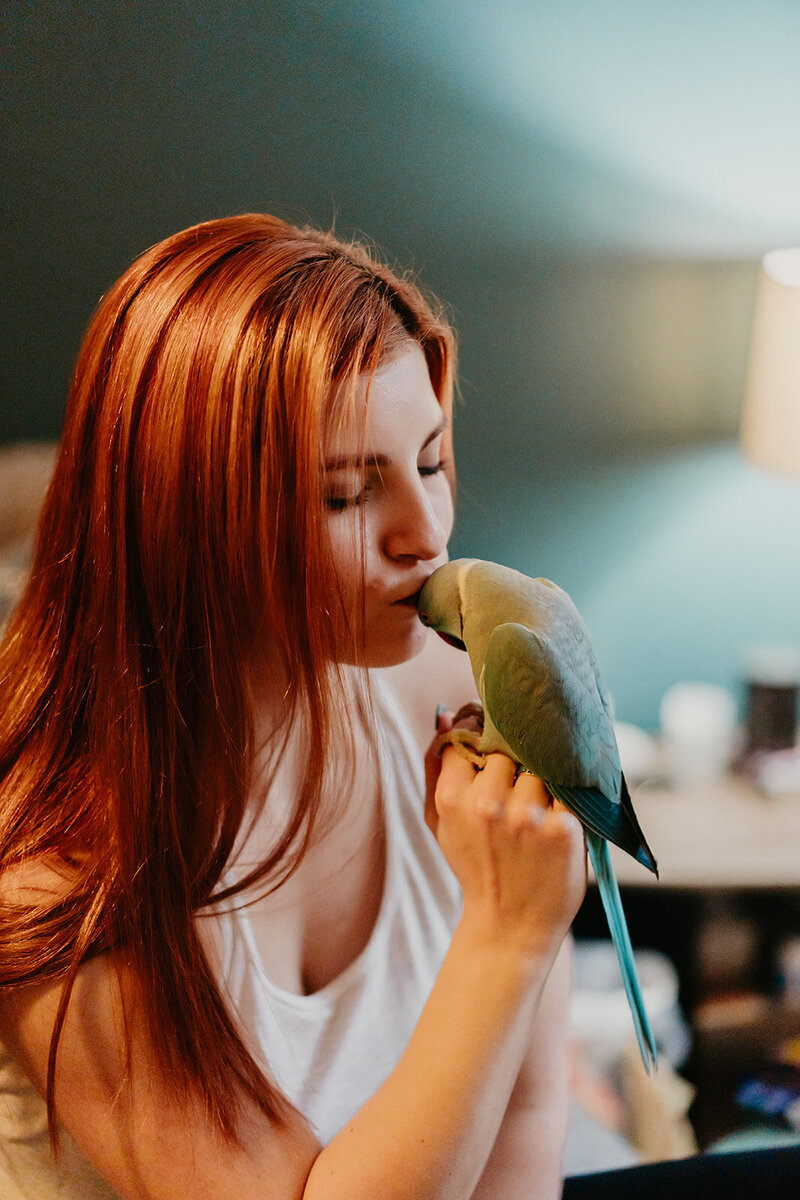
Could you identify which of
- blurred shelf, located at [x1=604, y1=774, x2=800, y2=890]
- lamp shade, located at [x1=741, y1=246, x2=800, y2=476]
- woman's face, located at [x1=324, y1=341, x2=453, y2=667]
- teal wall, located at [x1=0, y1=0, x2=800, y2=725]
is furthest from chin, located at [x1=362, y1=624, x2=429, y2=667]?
lamp shade, located at [x1=741, y1=246, x2=800, y2=476]

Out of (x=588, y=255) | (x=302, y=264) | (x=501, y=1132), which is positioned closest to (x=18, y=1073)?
(x=501, y=1132)

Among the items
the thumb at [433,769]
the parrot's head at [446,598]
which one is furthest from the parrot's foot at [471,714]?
the parrot's head at [446,598]

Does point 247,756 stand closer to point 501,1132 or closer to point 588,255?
point 501,1132

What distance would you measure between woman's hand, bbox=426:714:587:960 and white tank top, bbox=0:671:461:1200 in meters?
0.19

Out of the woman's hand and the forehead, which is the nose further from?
the woman's hand

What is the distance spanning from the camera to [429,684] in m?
0.88

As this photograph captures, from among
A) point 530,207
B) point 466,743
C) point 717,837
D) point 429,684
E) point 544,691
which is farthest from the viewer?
point 717,837

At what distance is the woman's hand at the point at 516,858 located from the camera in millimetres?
568

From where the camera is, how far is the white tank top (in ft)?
2.10

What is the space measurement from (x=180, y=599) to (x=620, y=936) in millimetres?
368

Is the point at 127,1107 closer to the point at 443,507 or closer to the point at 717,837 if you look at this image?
the point at 443,507

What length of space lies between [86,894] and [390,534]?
31 centimetres

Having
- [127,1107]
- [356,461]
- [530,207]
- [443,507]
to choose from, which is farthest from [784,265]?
[127,1107]

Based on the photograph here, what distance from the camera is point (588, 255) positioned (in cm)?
133
